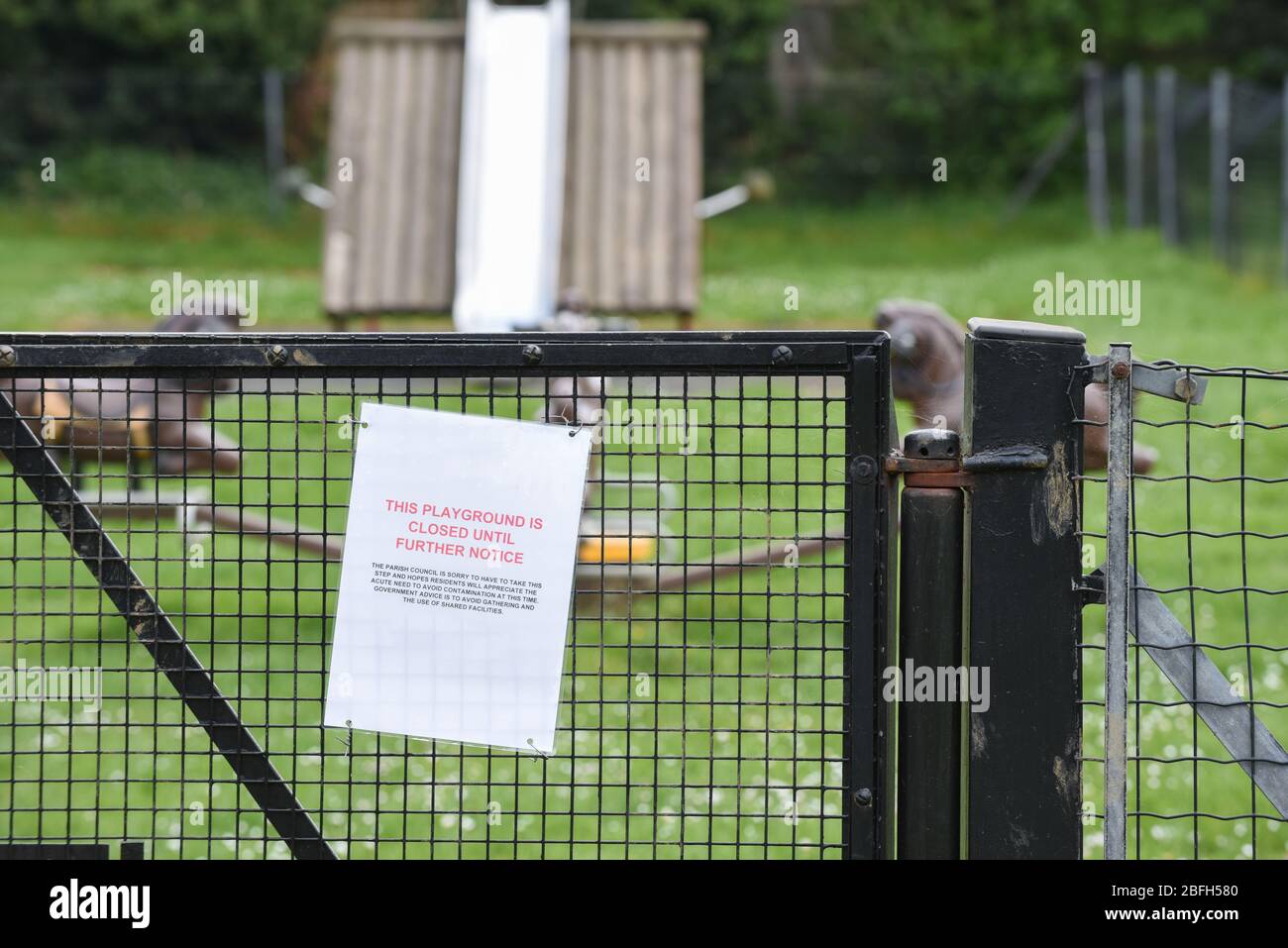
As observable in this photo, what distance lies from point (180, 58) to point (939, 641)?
78.5ft

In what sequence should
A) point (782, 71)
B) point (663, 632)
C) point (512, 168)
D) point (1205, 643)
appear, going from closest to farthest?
point (1205, 643) < point (663, 632) < point (512, 168) < point (782, 71)

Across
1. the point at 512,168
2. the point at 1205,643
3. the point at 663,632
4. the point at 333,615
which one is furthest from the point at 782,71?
the point at 1205,643

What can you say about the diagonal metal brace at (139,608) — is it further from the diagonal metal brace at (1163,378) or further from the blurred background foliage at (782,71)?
the blurred background foliage at (782,71)

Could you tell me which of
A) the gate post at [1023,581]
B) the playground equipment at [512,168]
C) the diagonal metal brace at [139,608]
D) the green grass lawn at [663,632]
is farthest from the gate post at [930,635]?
the playground equipment at [512,168]

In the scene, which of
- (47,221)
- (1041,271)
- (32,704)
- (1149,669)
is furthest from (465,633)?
(47,221)

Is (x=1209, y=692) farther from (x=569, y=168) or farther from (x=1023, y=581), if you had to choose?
(x=569, y=168)

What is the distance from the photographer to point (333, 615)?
4055 mm

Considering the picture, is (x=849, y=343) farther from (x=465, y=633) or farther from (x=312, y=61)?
(x=312, y=61)

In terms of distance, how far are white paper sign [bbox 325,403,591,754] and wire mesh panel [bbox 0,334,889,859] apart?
5cm

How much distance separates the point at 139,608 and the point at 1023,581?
129 cm

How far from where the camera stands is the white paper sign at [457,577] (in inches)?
90.2

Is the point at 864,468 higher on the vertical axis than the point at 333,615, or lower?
higher

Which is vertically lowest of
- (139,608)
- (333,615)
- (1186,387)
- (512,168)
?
(333,615)
